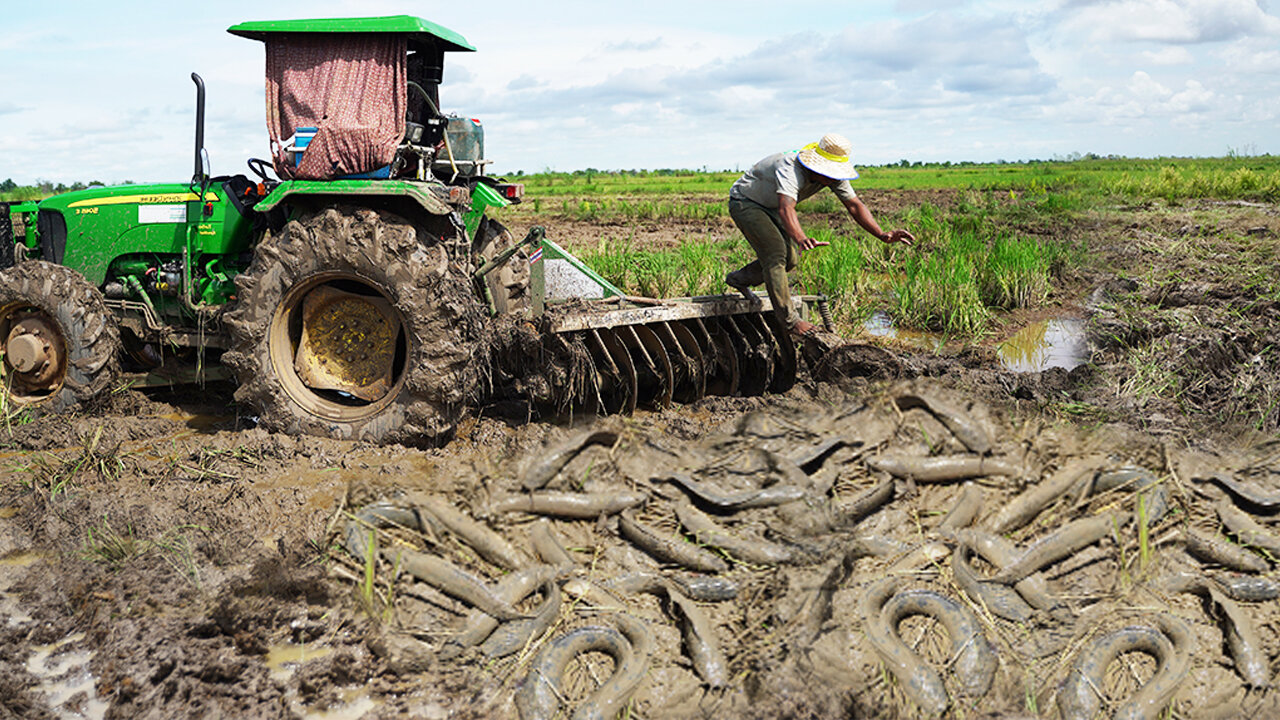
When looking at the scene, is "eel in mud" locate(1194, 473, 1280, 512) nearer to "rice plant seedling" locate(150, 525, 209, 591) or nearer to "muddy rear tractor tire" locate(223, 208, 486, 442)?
"muddy rear tractor tire" locate(223, 208, 486, 442)

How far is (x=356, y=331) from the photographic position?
5.22 m

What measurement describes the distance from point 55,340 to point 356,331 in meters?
2.06

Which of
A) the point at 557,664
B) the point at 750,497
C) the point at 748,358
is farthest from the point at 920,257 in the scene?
the point at 557,664

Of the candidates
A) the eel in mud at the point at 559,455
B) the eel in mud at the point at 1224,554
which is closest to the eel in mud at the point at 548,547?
the eel in mud at the point at 559,455

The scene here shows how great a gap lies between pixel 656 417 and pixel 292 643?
283 cm

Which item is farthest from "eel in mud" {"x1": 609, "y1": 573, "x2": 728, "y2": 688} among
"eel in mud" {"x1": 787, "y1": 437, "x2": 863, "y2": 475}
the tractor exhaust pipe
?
the tractor exhaust pipe

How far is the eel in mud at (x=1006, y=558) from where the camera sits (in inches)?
118

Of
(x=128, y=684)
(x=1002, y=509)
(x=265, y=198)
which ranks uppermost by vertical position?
(x=265, y=198)

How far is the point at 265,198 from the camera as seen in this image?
5426 mm

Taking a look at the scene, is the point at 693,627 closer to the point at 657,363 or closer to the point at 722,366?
the point at 657,363

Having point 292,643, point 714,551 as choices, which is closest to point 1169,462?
point 714,551

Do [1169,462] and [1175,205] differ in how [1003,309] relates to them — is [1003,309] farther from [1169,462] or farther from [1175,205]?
[1175,205]

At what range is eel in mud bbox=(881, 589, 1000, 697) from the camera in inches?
108

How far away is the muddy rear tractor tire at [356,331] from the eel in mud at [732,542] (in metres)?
2.07
